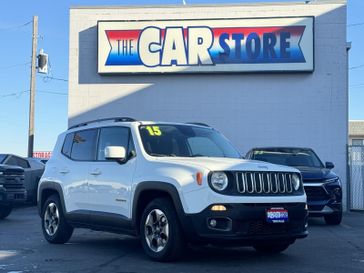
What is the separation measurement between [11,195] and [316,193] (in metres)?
6.91

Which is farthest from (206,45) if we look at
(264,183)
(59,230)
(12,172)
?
(264,183)

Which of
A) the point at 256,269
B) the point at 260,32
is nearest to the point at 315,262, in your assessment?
the point at 256,269

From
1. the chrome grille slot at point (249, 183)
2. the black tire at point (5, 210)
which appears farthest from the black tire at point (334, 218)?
the black tire at point (5, 210)

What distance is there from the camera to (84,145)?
367 inches

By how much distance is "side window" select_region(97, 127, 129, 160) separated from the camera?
849cm

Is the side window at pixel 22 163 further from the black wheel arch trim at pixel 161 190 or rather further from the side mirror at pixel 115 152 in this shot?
the black wheel arch trim at pixel 161 190

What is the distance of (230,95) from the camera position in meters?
18.5

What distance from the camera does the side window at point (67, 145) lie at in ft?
31.8

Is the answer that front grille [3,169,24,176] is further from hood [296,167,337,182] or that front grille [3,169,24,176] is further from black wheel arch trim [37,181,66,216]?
hood [296,167,337,182]

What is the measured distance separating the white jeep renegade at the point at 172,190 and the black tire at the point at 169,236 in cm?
1

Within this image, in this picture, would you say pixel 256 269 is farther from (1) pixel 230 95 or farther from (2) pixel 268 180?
(1) pixel 230 95

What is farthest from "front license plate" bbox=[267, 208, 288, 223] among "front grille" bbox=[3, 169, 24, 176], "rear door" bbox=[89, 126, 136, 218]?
"front grille" bbox=[3, 169, 24, 176]

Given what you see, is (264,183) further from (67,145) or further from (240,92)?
(240,92)

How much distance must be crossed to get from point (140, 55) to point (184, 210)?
12.1 meters
